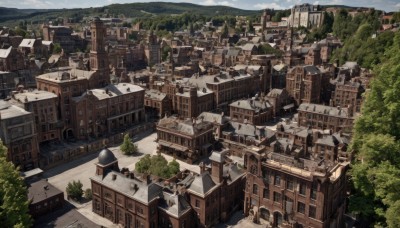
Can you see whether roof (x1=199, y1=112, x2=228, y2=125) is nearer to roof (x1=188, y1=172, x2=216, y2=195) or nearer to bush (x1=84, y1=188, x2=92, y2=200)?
roof (x1=188, y1=172, x2=216, y2=195)

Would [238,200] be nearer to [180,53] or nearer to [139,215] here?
→ [139,215]

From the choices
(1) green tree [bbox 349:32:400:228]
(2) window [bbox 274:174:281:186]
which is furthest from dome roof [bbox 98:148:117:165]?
(1) green tree [bbox 349:32:400:228]

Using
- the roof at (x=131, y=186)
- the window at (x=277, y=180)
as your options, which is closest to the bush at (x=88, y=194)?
the roof at (x=131, y=186)

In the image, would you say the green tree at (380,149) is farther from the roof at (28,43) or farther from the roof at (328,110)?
the roof at (28,43)

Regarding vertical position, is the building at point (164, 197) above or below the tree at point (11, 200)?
below

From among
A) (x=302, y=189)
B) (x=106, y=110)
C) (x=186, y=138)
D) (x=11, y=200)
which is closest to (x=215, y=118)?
(x=186, y=138)

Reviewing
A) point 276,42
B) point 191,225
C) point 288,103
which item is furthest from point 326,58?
point 191,225

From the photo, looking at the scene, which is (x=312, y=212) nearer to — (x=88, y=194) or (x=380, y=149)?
(x=380, y=149)
